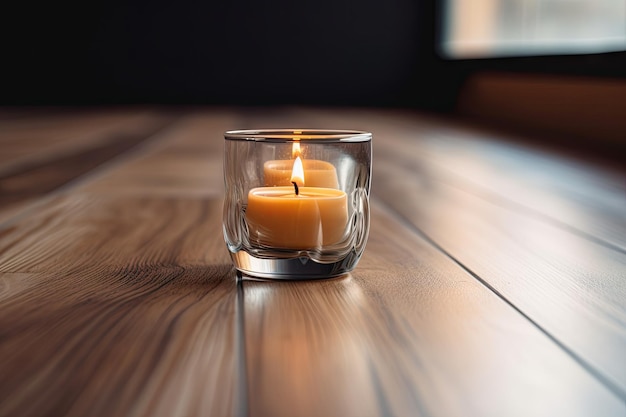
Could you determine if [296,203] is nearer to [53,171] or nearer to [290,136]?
[290,136]

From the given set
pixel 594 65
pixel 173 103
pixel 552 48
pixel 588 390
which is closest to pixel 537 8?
pixel 552 48

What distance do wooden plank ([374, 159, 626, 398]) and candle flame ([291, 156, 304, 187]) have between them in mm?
155

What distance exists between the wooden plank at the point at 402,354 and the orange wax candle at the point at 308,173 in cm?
7

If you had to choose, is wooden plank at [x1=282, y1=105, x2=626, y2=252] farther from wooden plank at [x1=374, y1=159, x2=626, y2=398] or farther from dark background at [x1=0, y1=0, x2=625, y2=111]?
dark background at [x1=0, y1=0, x2=625, y2=111]

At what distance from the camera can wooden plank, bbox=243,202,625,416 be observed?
0.40 metres

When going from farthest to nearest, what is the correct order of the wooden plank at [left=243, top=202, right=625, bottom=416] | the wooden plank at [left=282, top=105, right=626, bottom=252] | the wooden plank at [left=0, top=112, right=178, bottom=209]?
1. the wooden plank at [left=0, top=112, right=178, bottom=209]
2. the wooden plank at [left=282, top=105, right=626, bottom=252]
3. the wooden plank at [left=243, top=202, right=625, bottom=416]

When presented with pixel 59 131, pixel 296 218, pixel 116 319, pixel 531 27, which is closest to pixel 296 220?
pixel 296 218

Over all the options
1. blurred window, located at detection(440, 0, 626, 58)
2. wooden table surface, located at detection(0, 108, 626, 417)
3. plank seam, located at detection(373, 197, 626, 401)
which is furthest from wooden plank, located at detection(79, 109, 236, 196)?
blurred window, located at detection(440, 0, 626, 58)

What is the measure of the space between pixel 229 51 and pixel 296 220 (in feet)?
11.6

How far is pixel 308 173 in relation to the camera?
25.0 inches

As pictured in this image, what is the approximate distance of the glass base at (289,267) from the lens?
2.03 feet

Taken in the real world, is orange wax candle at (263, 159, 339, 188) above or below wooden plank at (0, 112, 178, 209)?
above

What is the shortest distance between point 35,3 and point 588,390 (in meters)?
4.09

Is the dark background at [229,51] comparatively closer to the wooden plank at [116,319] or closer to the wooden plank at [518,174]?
the wooden plank at [518,174]
